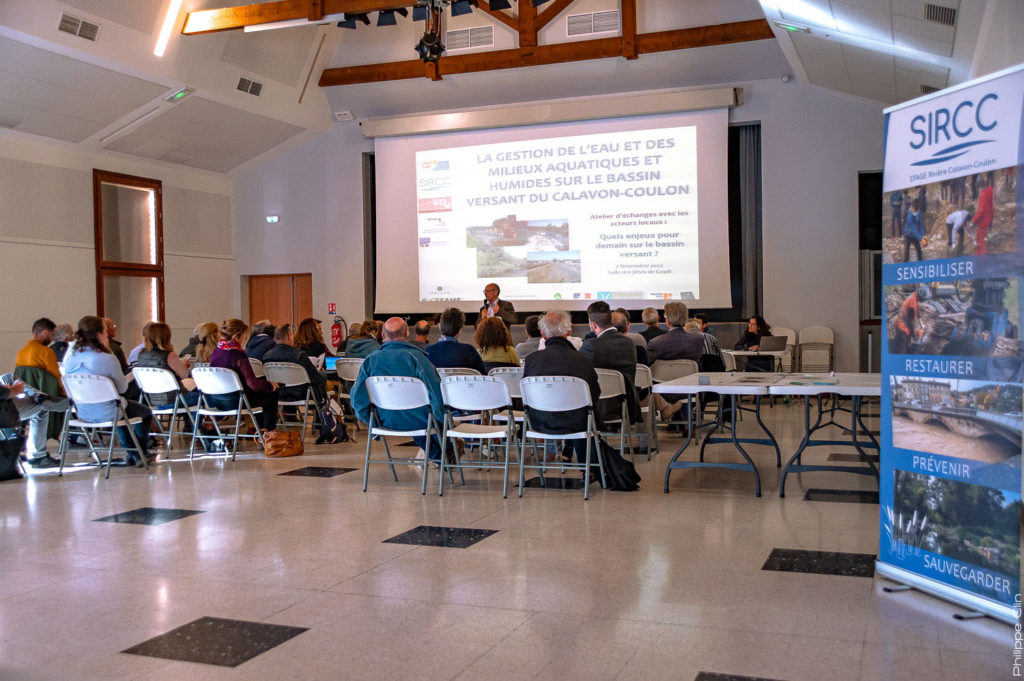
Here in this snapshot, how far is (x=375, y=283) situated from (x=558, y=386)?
9.10 meters

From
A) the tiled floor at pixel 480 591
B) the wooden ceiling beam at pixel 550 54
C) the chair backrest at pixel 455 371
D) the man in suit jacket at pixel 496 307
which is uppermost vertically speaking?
the wooden ceiling beam at pixel 550 54

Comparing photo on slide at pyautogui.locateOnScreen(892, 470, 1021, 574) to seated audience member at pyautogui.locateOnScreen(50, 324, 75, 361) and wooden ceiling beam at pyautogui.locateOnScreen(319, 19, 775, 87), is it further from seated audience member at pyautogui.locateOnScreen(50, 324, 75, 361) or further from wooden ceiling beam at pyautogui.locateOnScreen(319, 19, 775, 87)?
wooden ceiling beam at pyautogui.locateOnScreen(319, 19, 775, 87)

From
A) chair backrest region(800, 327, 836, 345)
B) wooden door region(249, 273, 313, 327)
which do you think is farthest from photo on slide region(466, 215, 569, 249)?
chair backrest region(800, 327, 836, 345)

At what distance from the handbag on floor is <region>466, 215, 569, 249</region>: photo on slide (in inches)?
235

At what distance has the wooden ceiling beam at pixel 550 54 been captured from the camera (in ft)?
35.7

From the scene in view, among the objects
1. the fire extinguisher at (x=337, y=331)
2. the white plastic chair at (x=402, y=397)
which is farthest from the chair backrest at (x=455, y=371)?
the fire extinguisher at (x=337, y=331)

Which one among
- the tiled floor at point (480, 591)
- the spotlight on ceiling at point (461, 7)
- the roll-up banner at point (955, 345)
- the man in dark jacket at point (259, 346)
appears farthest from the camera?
the spotlight on ceiling at point (461, 7)

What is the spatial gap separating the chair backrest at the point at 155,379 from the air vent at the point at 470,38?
7256 mm

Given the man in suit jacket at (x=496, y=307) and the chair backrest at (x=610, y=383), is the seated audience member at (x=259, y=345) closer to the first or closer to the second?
the man in suit jacket at (x=496, y=307)

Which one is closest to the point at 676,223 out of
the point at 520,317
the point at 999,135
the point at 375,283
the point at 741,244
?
the point at 741,244

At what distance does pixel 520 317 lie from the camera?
41.3 feet

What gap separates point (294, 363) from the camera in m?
7.63

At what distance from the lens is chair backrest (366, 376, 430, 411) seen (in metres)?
5.27

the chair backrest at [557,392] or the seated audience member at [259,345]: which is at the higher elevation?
the seated audience member at [259,345]
